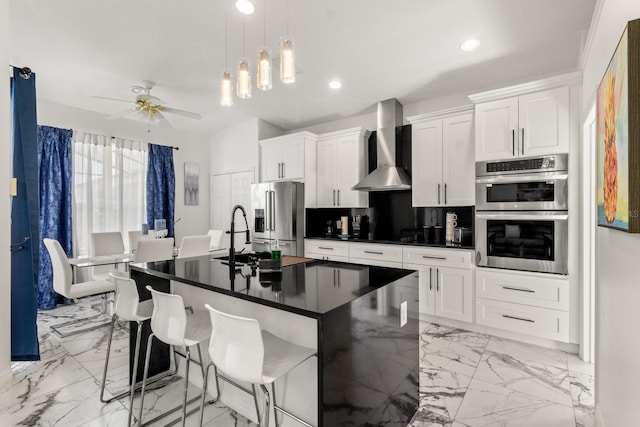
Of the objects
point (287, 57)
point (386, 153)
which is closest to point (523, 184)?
point (386, 153)

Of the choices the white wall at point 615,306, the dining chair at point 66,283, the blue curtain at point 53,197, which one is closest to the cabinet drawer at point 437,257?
the white wall at point 615,306

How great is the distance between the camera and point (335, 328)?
1296 millimetres

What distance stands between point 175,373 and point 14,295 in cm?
148

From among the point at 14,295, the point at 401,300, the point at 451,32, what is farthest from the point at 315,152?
the point at 14,295

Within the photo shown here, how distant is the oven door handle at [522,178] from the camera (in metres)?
2.74

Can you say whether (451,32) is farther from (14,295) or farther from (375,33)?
(14,295)

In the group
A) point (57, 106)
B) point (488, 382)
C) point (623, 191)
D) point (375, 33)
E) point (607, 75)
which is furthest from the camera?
point (57, 106)

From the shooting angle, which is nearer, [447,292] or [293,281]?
[293,281]

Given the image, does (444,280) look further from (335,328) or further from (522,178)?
(335,328)

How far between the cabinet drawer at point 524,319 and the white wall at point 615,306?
38.6 inches

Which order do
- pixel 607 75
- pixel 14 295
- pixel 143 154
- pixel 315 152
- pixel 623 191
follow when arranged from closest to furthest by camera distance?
pixel 623 191 < pixel 607 75 < pixel 14 295 < pixel 315 152 < pixel 143 154

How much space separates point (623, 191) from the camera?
3.79 ft

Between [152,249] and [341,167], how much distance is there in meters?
2.62

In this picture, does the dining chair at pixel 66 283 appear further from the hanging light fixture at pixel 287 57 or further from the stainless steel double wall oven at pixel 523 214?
the stainless steel double wall oven at pixel 523 214
